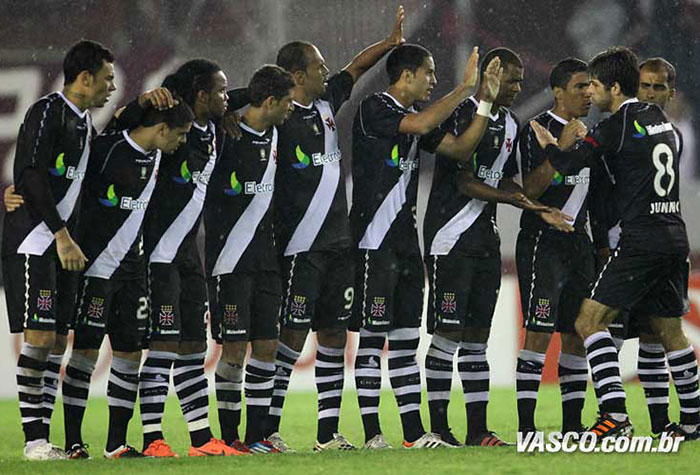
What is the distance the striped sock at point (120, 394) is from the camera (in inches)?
286

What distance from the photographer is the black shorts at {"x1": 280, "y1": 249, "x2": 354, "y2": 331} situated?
7.54 m

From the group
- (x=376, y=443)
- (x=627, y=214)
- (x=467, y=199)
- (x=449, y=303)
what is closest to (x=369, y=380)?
(x=376, y=443)

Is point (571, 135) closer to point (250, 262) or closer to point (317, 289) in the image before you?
point (317, 289)

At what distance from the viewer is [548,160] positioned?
757cm

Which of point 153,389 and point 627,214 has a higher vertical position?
point 627,214

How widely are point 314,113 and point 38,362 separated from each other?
205cm

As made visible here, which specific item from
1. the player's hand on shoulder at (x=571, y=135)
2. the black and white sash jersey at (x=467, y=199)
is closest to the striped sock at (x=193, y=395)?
the black and white sash jersey at (x=467, y=199)

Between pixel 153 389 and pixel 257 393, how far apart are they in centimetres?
56

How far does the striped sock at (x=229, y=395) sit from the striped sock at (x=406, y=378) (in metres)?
0.85

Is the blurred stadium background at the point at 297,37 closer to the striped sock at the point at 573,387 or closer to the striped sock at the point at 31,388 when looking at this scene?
the striped sock at the point at 573,387

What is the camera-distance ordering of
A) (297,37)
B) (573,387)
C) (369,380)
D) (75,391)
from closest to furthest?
1. (75,391)
2. (369,380)
3. (573,387)
4. (297,37)

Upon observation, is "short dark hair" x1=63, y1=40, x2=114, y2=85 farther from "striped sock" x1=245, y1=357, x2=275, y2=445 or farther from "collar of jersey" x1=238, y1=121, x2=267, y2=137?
"striped sock" x1=245, y1=357, x2=275, y2=445

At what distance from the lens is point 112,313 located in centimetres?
730

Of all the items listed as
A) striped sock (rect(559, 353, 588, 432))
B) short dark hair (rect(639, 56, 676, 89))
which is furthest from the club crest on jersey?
short dark hair (rect(639, 56, 676, 89))
